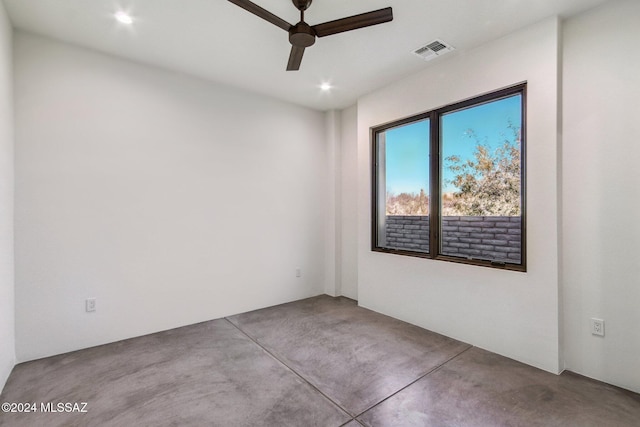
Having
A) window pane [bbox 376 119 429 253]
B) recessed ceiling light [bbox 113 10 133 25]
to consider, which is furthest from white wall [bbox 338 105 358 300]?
recessed ceiling light [bbox 113 10 133 25]

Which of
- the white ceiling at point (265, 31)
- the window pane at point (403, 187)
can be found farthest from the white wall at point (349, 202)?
the white ceiling at point (265, 31)

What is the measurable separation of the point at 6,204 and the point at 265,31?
7.82ft

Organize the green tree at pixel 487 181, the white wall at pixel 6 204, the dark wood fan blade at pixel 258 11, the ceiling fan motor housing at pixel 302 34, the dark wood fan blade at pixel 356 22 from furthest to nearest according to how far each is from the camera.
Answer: the green tree at pixel 487 181, the white wall at pixel 6 204, the ceiling fan motor housing at pixel 302 34, the dark wood fan blade at pixel 356 22, the dark wood fan blade at pixel 258 11

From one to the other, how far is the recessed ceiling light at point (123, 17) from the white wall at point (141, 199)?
2.11 feet

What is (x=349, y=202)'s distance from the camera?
4281 millimetres

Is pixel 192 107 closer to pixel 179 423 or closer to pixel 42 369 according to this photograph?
pixel 42 369

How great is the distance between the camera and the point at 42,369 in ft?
7.70

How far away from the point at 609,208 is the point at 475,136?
120cm

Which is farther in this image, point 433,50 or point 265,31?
point 433,50

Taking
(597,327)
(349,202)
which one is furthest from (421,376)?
Result: (349,202)

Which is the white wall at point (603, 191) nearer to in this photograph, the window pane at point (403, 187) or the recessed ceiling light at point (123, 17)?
the window pane at point (403, 187)

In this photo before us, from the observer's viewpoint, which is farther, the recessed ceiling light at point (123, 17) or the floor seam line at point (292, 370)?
the recessed ceiling light at point (123, 17)

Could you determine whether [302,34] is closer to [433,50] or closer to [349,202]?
[433,50]

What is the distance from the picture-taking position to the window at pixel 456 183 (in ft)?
8.69
